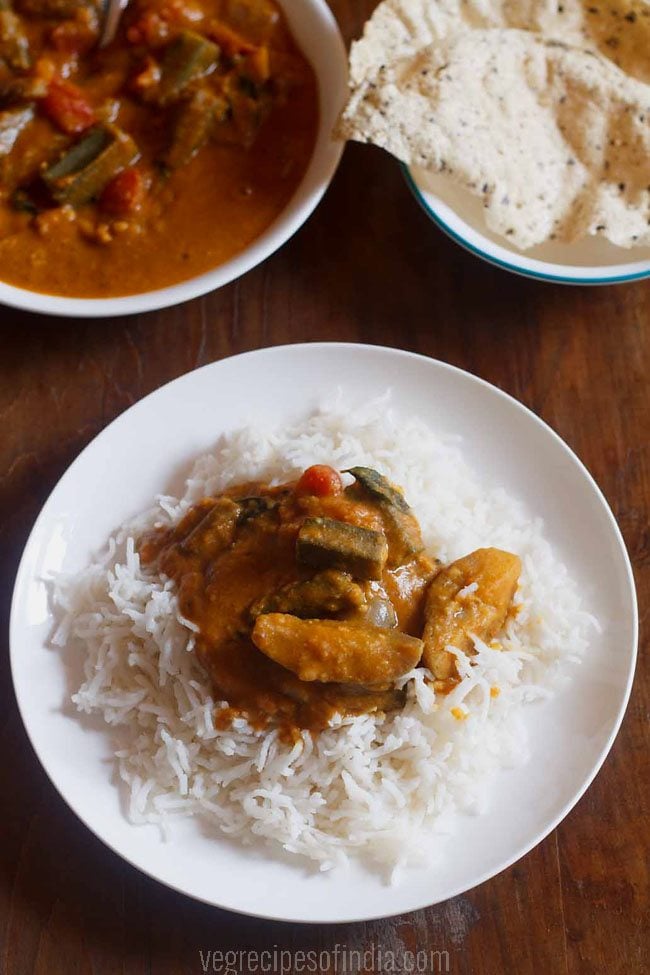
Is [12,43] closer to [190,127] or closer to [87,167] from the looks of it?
[87,167]

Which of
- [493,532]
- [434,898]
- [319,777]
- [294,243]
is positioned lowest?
[434,898]

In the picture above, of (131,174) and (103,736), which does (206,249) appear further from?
(103,736)

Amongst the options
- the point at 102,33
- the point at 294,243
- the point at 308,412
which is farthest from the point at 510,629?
the point at 102,33

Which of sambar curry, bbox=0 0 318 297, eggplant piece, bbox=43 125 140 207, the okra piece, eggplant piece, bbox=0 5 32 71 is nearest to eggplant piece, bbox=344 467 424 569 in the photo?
the okra piece

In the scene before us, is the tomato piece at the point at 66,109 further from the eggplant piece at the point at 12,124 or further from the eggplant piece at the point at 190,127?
the eggplant piece at the point at 190,127

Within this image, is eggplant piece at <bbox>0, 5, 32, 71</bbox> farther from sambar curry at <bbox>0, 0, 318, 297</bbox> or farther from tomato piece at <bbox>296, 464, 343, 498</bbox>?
tomato piece at <bbox>296, 464, 343, 498</bbox>

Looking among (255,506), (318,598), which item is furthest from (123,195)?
(318,598)

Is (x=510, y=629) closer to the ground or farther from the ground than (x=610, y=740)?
farther from the ground
